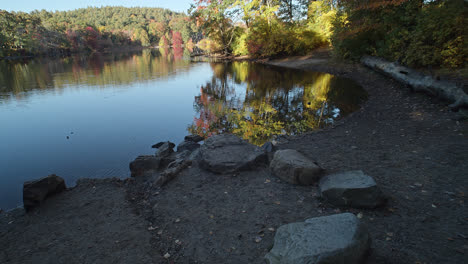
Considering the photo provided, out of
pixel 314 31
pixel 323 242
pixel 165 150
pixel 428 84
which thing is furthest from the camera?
pixel 314 31

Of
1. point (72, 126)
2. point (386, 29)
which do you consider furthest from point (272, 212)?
point (386, 29)

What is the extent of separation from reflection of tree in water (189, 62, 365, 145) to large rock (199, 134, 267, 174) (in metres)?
1.91

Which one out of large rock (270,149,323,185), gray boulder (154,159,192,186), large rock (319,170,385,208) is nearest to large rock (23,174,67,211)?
gray boulder (154,159,192,186)

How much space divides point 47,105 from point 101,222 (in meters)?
12.7

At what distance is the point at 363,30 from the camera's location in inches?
673

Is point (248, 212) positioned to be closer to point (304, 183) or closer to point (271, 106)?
point (304, 183)

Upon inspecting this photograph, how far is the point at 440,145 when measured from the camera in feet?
17.2

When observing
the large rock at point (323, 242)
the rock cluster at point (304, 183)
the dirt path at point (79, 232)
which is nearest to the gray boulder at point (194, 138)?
the rock cluster at point (304, 183)

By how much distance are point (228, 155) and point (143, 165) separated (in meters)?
2.43

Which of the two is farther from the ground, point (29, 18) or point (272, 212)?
point (29, 18)

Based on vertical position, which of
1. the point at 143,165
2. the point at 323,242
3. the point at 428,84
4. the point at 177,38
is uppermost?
the point at 177,38

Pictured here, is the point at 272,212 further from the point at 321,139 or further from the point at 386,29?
the point at 386,29

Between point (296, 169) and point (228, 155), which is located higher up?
point (296, 169)

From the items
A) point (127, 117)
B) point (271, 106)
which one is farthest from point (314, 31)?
point (127, 117)
